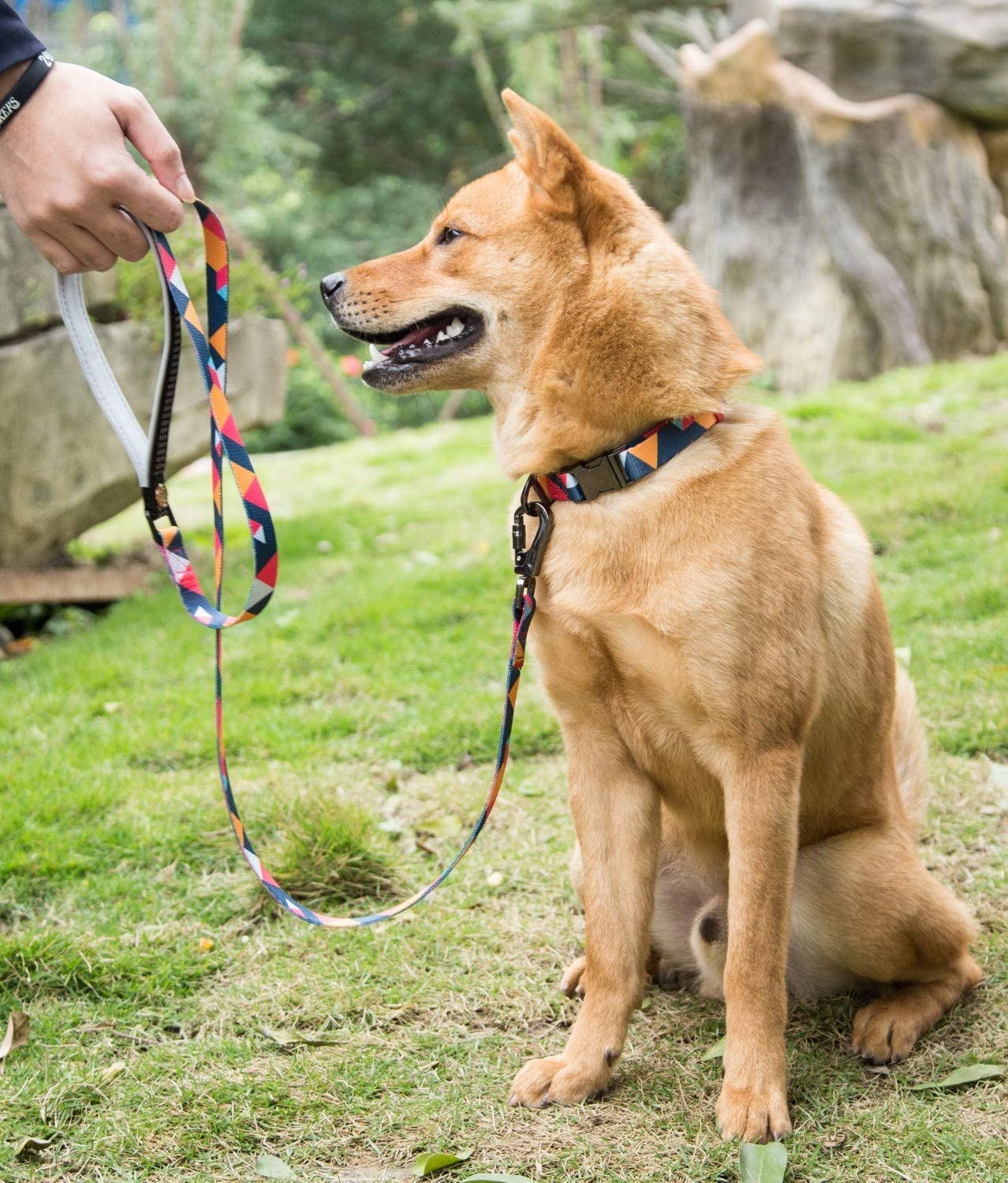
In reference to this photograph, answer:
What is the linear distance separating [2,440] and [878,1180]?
454 cm

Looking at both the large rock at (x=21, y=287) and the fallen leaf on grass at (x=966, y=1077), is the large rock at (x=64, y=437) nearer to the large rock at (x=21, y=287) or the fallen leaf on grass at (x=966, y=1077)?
the large rock at (x=21, y=287)

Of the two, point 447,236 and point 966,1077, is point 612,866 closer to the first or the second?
Answer: point 966,1077

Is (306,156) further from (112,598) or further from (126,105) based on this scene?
(126,105)

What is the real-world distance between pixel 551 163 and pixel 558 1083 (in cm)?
173

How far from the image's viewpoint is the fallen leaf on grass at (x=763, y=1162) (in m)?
1.75

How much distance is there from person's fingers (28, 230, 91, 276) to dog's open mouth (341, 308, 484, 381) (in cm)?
72

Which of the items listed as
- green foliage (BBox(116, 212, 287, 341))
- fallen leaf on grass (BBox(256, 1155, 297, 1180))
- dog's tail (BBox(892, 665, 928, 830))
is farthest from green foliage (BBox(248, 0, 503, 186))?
fallen leaf on grass (BBox(256, 1155, 297, 1180))

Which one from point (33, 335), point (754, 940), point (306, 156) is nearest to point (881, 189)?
point (33, 335)

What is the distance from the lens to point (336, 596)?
17.1 ft

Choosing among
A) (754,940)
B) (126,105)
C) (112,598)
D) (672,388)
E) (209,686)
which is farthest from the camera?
(112,598)

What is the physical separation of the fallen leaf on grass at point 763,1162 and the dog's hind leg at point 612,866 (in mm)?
346

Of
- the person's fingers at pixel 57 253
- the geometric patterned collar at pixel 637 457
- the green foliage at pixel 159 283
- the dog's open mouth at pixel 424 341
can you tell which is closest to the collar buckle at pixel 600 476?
the geometric patterned collar at pixel 637 457

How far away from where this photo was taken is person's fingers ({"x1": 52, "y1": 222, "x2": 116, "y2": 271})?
1.71 m

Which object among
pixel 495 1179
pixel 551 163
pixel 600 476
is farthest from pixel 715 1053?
pixel 551 163
